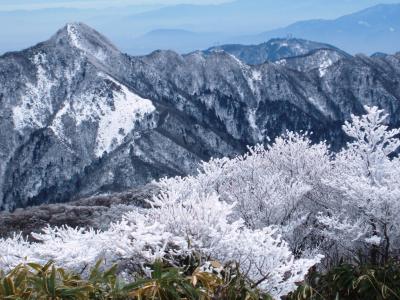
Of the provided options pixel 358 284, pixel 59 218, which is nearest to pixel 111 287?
pixel 358 284

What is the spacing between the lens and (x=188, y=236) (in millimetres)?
13445

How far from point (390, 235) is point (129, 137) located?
584 feet

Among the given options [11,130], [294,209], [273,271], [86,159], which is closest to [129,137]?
[86,159]

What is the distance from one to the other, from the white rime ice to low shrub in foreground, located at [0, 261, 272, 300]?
201 cm

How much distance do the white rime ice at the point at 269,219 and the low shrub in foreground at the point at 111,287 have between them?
79.3 inches

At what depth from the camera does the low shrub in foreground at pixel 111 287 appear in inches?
366

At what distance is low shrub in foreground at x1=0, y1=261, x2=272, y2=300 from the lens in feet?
30.5

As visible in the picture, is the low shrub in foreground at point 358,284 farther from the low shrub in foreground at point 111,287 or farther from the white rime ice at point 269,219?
the low shrub in foreground at point 111,287

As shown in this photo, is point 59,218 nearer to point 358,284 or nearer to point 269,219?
point 269,219

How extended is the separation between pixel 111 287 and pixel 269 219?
15.2 metres

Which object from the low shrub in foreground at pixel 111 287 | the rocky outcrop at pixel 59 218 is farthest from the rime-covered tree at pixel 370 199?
the rocky outcrop at pixel 59 218

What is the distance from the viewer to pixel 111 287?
984 cm

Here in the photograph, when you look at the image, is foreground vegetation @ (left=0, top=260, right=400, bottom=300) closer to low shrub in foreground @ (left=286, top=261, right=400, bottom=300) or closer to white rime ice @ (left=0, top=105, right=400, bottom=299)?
low shrub in foreground @ (left=286, top=261, right=400, bottom=300)

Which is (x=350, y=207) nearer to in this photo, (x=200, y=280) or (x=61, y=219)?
(x=200, y=280)
